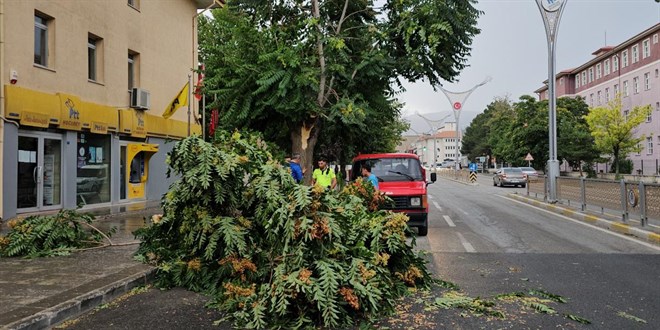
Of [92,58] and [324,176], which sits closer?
[324,176]

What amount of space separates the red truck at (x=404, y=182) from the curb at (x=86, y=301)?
5.31 meters

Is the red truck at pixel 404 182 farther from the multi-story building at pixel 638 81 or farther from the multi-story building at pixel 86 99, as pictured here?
the multi-story building at pixel 638 81

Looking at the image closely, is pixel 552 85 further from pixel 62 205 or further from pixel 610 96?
pixel 610 96

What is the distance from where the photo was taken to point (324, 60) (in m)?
13.1

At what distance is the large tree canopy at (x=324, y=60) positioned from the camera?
40.2ft

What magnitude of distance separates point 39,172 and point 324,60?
26.4 ft

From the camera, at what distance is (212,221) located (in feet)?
19.6

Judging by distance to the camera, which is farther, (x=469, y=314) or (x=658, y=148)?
(x=658, y=148)

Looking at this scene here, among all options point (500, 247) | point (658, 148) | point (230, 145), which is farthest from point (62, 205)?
point (658, 148)

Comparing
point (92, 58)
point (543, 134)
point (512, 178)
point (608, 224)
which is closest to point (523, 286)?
point (608, 224)

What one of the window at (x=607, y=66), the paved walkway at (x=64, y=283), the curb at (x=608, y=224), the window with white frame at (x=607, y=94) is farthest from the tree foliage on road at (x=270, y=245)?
the window at (x=607, y=66)

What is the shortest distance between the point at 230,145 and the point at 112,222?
7122 millimetres

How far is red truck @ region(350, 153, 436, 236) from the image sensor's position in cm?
1073

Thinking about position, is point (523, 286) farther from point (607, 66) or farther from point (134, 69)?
point (607, 66)
